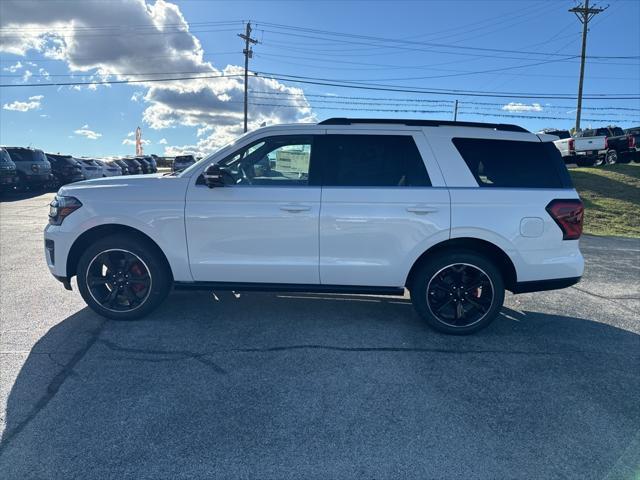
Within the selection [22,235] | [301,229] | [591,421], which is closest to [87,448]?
[301,229]

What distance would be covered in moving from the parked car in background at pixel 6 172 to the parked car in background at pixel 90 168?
23.1 ft

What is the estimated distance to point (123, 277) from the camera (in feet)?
14.5

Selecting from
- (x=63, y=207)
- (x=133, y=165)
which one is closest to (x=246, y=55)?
(x=133, y=165)

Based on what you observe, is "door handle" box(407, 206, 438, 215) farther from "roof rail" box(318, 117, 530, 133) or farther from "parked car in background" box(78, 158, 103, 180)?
"parked car in background" box(78, 158, 103, 180)

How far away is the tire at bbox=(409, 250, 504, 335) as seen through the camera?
4.21m

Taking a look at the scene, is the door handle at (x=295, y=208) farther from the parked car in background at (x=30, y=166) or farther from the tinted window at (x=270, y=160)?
the parked car in background at (x=30, y=166)

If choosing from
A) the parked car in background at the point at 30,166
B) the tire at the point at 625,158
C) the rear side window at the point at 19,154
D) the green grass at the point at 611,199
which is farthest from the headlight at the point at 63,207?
the tire at the point at 625,158

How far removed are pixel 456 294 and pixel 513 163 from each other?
1.38 meters

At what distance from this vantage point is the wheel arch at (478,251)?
423 centimetres

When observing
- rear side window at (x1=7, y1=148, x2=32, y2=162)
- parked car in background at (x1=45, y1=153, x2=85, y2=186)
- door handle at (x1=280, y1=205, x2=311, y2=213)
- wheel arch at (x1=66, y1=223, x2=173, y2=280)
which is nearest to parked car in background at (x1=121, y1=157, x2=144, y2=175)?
parked car in background at (x1=45, y1=153, x2=85, y2=186)

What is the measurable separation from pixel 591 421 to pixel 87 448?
10.5ft

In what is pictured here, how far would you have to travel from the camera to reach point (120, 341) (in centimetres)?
400

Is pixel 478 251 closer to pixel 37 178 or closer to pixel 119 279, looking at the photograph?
pixel 119 279

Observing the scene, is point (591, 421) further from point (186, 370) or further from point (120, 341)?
point (120, 341)
